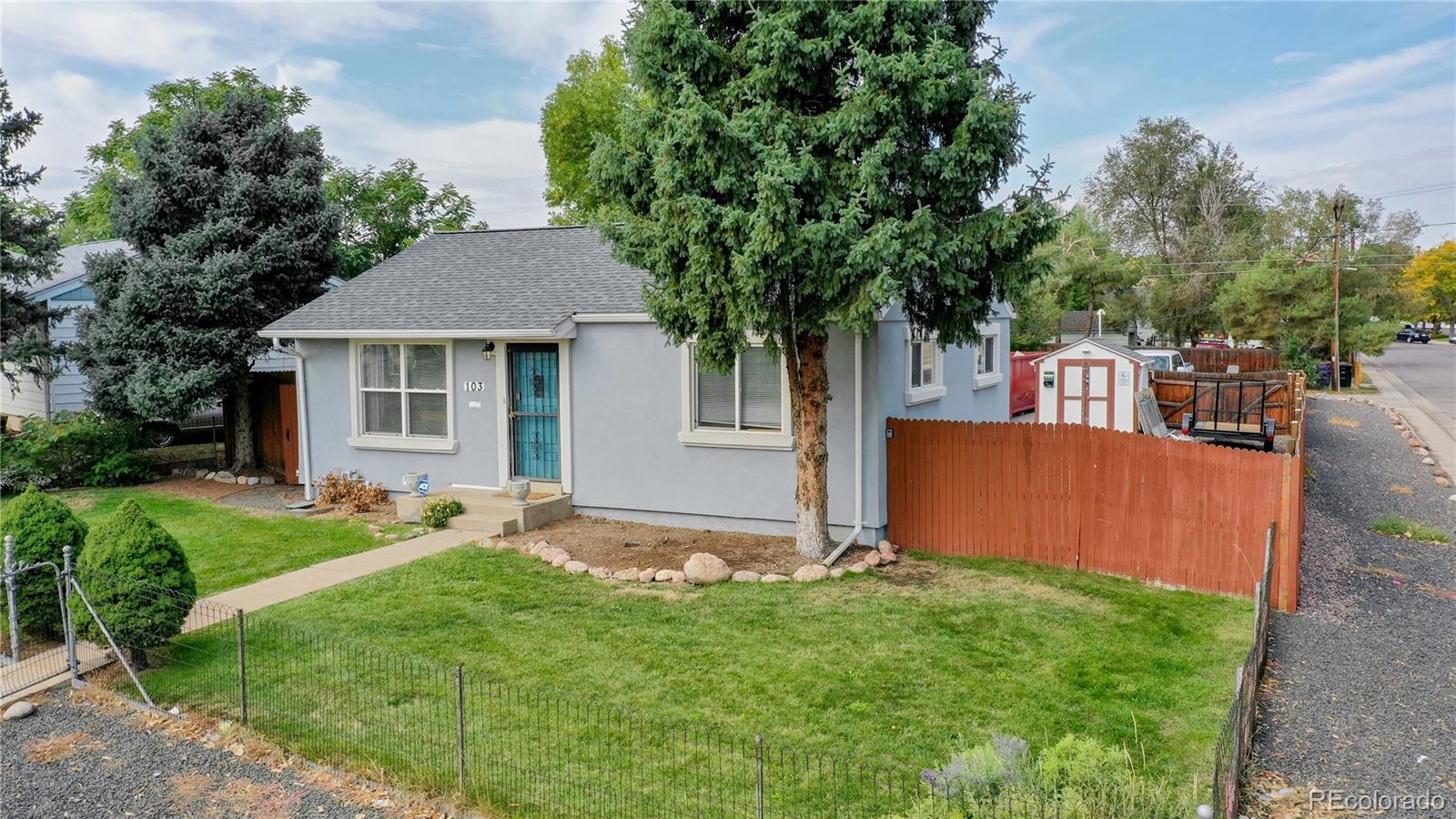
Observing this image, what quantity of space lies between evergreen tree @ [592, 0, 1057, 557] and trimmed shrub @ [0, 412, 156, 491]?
40.9 ft

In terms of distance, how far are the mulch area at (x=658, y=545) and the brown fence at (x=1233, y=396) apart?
1138cm

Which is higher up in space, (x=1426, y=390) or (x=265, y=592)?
(x=1426, y=390)

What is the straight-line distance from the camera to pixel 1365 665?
6.90 meters

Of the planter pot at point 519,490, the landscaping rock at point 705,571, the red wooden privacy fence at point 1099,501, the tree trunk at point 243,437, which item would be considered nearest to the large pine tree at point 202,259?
the tree trunk at point 243,437

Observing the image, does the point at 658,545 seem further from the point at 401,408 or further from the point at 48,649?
the point at 48,649

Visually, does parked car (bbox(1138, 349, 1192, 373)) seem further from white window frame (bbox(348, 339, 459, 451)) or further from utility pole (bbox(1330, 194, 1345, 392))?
white window frame (bbox(348, 339, 459, 451))

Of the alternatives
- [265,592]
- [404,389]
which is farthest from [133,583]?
[404,389]

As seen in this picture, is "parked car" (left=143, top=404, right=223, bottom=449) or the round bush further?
"parked car" (left=143, top=404, right=223, bottom=449)

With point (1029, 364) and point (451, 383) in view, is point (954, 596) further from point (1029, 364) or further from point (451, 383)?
point (1029, 364)

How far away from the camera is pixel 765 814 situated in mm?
4762

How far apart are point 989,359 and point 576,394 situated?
7.85 m

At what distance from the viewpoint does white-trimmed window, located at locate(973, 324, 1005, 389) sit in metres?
15.2

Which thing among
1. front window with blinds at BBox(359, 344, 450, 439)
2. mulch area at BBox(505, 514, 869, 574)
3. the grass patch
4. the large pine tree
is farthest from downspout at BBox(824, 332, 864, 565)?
the large pine tree

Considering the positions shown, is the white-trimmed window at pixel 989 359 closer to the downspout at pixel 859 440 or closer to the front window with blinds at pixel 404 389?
the downspout at pixel 859 440
